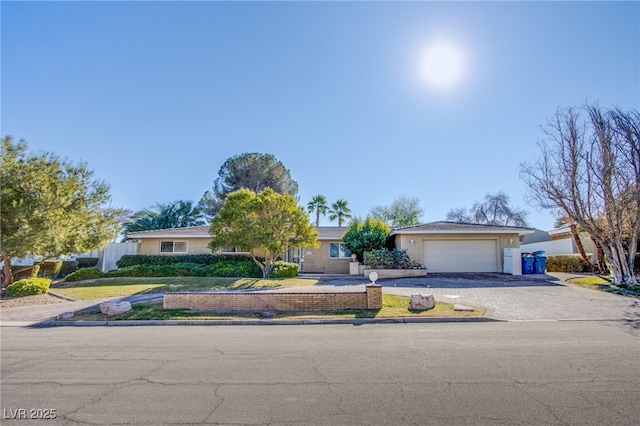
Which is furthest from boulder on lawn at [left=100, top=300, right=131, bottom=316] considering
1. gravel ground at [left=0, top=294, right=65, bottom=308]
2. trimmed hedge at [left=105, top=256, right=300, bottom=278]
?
trimmed hedge at [left=105, top=256, right=300, bottom=278]

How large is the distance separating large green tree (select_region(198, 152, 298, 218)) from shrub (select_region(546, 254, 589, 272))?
79.1ft

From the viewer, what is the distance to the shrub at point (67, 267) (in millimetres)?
24031

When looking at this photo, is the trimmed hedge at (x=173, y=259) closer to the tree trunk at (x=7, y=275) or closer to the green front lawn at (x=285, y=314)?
the tree trunk at (x=7, y=275)

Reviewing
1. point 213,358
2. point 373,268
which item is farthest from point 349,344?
point 373,268

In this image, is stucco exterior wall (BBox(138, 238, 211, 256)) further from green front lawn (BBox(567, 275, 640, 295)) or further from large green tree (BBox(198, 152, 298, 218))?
green front lawn (BBox(567, 275, 640, 295))

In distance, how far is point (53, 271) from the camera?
70.6 ft

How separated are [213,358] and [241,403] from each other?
2.16 m

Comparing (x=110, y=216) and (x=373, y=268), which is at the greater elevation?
(x=110, y=216)

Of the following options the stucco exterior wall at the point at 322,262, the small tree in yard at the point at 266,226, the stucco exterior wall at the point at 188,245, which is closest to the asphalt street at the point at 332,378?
the small tree in yard at the point at 266,226

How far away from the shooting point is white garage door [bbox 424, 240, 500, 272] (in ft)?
69.2

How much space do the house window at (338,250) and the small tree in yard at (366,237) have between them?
1.94 m

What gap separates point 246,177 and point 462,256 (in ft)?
75.3

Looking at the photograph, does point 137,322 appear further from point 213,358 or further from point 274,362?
point 274,362

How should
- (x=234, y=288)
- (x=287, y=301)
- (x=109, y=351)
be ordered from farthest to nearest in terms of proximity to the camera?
(x=234, y=288) < (x=287, y=301) < (x=109, y=351)
